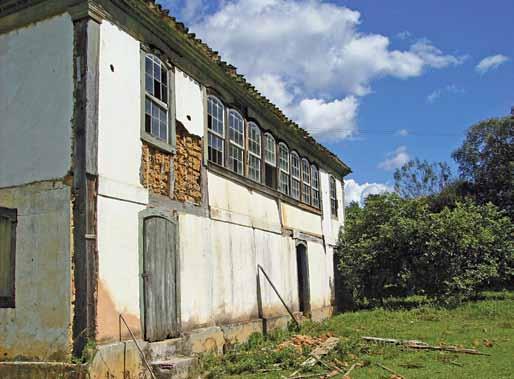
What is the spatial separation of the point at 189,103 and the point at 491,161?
26794 mm

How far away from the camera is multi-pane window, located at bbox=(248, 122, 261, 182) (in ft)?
47.3

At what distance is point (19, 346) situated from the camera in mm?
8234

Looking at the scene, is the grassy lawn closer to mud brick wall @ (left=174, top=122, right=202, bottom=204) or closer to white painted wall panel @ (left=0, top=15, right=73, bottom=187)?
mud brick wall @ (left=174, top=122, right=202, bottom=204)

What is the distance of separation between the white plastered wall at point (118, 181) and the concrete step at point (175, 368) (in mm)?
717

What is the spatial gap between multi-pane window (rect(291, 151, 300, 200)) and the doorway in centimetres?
165

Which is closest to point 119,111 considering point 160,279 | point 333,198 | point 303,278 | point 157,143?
point 157,143

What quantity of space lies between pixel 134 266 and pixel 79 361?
1.86 m

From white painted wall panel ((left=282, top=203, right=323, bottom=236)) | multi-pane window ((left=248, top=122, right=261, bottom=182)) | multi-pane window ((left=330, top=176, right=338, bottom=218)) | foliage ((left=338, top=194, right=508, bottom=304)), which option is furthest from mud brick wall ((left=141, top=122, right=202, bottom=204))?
multi-pane window ((left=330, top=176, right=338, bottom=218))

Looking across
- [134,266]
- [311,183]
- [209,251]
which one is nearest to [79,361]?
[134,266]

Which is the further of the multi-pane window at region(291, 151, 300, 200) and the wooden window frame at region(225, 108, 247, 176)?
the multi-pane window at region(291, 151, 300, 200)

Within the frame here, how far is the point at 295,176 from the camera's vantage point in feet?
58.5

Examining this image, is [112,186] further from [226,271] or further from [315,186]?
[315,186]

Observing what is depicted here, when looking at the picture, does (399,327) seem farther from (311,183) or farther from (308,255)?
(311,183)

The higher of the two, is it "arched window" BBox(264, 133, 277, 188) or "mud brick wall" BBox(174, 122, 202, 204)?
"arched window" BBox(264, 133, 277, 188)
